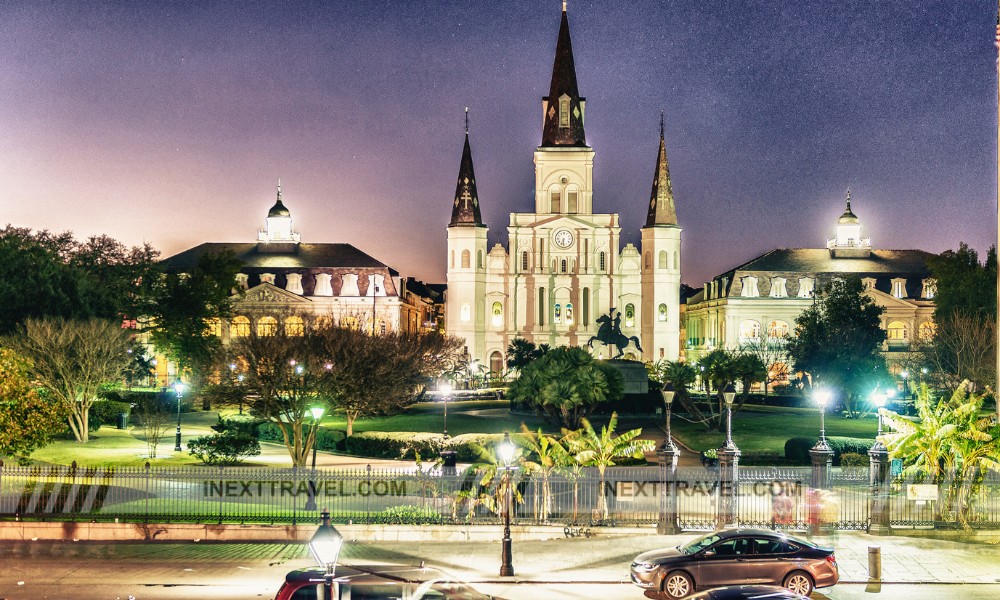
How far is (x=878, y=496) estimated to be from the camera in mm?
20047

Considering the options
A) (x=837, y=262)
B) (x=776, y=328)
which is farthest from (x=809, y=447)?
(x=837, y=262)

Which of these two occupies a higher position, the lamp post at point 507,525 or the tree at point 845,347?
the tree at point 845,347

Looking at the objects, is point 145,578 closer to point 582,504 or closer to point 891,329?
point 582,504

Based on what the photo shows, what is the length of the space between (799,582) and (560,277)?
69113 mm

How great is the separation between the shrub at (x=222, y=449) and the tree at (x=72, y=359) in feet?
32.4

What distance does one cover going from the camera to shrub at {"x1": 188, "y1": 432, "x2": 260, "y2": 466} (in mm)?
29922

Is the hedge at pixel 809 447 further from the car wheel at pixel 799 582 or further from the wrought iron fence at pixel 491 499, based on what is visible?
the car wheel at pixel 799 582

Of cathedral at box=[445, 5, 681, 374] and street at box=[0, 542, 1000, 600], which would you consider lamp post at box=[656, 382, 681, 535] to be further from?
cathedral at box=[445, 5, 681, 374]

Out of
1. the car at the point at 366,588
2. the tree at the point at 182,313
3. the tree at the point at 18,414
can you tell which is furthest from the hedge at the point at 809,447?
the tree at the point at 182,313

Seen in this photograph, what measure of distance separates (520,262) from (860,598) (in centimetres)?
6900

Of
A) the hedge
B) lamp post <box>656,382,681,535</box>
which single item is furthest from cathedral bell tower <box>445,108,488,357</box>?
lamp post <box>656,382,681,535</box>

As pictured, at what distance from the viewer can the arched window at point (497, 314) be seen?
→ 83.2 metres

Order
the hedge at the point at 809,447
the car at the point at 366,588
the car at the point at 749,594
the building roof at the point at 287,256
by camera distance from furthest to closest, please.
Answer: the building roof at the point at 287,256
the hedge at the point at 809,447
the car at the point at 366,588
the car at the point at 749,594

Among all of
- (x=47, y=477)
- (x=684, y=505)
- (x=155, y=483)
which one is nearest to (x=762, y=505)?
(x=684, y=505)
